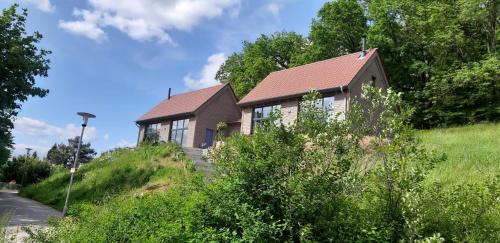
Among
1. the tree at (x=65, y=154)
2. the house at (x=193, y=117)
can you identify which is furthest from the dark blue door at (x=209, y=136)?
the tree at (x=65, y=154)

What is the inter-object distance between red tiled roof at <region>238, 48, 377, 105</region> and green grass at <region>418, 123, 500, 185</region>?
8.14 metres

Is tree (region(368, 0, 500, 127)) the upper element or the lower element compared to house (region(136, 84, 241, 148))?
upper

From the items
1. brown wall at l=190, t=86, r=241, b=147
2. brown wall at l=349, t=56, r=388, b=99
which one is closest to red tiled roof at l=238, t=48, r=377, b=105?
brown wall at l=349, t=56, r=388, b=99

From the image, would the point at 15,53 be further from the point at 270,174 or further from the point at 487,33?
the point at 487,33

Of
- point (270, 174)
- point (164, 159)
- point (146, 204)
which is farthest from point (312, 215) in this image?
point (164, 159)

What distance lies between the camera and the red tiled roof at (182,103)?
110 feet

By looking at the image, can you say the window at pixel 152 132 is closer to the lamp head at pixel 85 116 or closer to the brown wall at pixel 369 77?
the lamp head at pixel 85 116

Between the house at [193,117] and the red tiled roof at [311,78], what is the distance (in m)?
5.06

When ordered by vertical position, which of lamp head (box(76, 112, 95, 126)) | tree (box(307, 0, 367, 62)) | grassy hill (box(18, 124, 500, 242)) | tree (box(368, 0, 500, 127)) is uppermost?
tree (box(307, 0, 367, 62))

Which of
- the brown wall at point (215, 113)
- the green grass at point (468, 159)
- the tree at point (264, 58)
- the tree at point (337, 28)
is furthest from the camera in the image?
the tree at point (264, 58)

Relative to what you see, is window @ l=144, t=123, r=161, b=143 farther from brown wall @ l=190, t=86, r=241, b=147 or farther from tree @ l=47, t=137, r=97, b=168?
tree @ l=47, t=137, r=97, b=168

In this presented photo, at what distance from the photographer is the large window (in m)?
33.3

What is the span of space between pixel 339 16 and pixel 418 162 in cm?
3143

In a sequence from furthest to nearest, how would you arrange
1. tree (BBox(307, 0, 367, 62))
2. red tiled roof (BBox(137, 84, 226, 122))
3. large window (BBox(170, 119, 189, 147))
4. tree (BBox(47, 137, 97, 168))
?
tree (BBox(47, 137, 97, 168)) < tree (BBox(307, 0, 367, 62)) < red tiled roof (BBox(137, 84, 226, 122)) < large window (BBox(170, 119, 189, 147))
